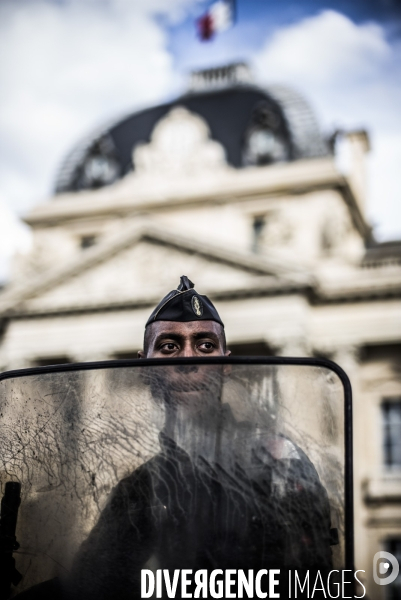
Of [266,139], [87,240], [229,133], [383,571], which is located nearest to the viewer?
[383,571]

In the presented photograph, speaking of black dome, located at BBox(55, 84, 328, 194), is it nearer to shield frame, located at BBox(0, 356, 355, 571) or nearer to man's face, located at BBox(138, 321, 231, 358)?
man's face, located at BBox(138, 321, 231, 358)

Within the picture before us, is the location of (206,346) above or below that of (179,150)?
below

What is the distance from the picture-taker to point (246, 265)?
25547 mm

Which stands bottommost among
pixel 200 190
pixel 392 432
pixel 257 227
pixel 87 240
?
pixel 392 432

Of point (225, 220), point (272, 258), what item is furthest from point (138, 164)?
point (272, 258)

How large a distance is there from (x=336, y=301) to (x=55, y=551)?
2464 cm

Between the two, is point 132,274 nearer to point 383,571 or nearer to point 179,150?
point 179,150

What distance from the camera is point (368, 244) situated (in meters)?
34.1

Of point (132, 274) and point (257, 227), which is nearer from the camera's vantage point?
point (132, 274)

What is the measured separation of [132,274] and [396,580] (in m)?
10.7

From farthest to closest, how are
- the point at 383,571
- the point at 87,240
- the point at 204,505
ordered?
the point at 87,240, the point at 383,571, the point at 204,505

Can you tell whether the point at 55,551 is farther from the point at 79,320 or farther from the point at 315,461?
the point at 79,320

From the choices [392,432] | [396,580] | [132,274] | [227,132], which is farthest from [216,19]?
[396,580]

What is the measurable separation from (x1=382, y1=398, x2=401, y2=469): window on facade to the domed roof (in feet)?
34.1
